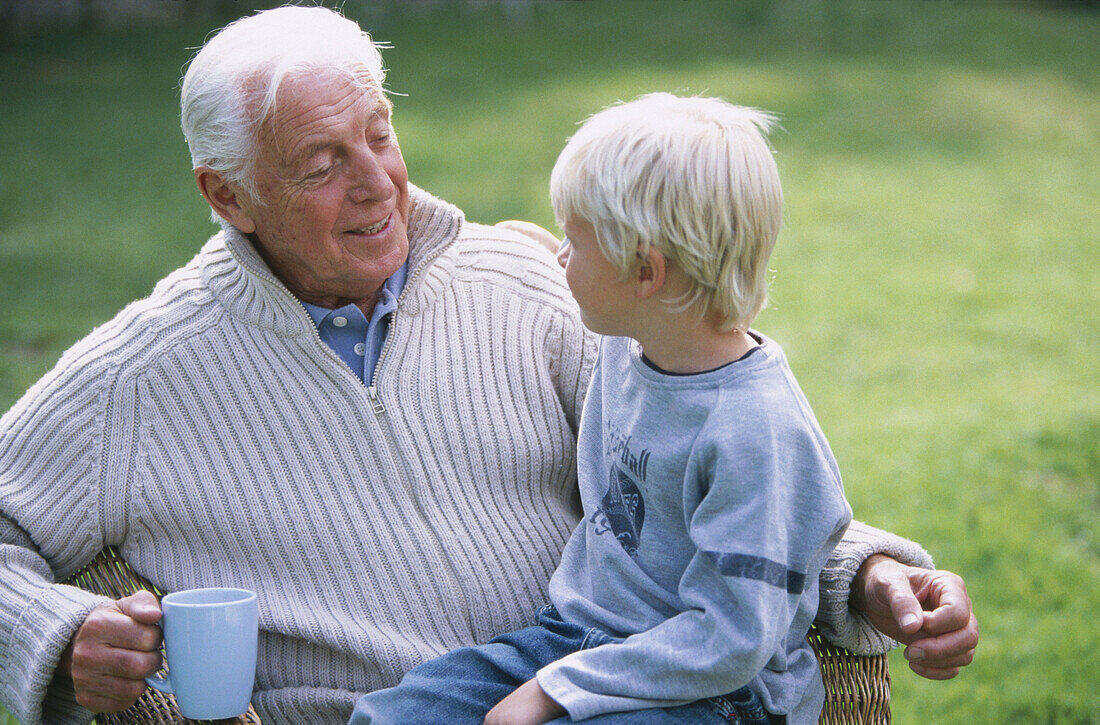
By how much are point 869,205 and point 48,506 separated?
7.22 m

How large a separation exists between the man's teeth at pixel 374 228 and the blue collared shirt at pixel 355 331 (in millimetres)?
117

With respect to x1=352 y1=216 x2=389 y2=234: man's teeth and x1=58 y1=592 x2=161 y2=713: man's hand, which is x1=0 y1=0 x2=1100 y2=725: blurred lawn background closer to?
x1=352 y1=216 x2=389 y2=234: man's teeth

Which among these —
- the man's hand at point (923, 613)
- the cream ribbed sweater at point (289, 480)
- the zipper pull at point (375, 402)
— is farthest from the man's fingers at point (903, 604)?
the zipper pull at point (375, 402)

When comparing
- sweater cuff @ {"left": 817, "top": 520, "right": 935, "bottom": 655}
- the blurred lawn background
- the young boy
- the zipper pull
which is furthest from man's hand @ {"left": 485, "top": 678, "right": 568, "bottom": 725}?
the blurred lawn background

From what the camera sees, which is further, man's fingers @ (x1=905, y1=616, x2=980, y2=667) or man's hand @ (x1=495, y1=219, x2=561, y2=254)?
man's hand @ (x1=495, y1=219, x2=561, y2=254)

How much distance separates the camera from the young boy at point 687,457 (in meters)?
1.58

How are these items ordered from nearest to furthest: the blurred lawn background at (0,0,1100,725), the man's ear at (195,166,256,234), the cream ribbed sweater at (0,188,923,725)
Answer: the cream ribbed sweater at (0,188,923,725)
the man's ear at (195,166,256,234)
the blurred lawn background at (0,0,1100,725)

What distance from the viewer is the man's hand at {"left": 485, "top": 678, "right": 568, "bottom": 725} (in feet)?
5.43

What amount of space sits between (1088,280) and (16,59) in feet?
34.1

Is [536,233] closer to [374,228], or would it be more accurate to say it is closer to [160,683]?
[374,228]

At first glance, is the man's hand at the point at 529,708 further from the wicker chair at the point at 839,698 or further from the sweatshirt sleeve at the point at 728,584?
the wicker chair at the point at 839,698

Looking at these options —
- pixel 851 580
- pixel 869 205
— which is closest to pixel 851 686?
pixel 851 580

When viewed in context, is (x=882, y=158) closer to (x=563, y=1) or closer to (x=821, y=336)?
(x=821, y=336)

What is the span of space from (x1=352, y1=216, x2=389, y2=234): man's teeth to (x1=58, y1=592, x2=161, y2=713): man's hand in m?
0.73
